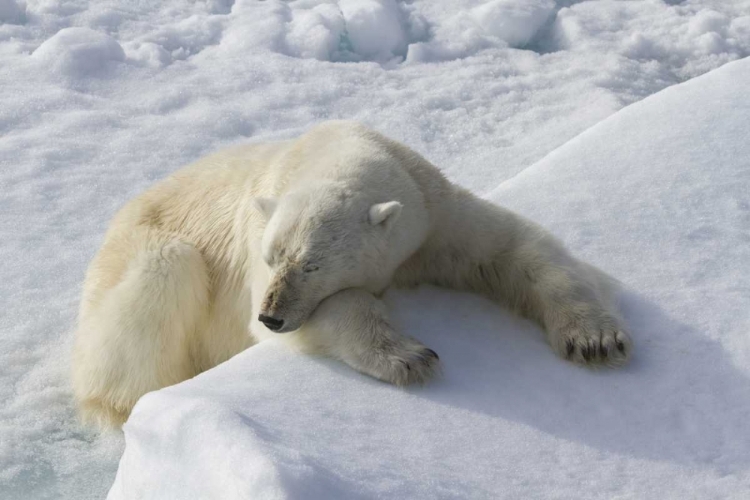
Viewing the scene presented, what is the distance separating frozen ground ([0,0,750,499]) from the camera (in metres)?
3.34

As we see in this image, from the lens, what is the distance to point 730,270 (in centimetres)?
347

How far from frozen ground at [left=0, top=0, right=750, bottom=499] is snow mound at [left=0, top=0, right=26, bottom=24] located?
0.01 meters

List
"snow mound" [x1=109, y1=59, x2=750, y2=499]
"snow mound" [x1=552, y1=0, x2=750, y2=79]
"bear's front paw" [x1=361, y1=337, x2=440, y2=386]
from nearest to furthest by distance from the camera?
"snow mound" [x1=109, y1=59, x2=750, y2=499]
"bear's front paw" [x1=361, y1=337, x2=440, y2=386]
"snow mound" [x1=552, y1=0, x2=750, y2=79]

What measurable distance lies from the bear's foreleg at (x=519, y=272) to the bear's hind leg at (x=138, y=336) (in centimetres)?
90

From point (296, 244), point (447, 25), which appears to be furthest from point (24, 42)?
point (296, 244)

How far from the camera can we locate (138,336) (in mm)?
3840

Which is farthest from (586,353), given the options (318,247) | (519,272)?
(318,247)

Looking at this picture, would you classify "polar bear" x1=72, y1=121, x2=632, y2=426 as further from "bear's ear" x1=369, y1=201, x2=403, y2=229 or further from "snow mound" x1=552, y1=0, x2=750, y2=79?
"snow mound" x1=552, y1=0, x2=750, y2=79

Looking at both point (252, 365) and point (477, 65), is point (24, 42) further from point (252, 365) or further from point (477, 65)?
point (252, 365)

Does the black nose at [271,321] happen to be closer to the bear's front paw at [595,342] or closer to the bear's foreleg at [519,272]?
the bear's foreleg at [519,272]

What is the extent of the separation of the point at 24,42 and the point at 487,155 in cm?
372

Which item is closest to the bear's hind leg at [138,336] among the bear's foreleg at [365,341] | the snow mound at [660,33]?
the bear's foreleg at [365,341]

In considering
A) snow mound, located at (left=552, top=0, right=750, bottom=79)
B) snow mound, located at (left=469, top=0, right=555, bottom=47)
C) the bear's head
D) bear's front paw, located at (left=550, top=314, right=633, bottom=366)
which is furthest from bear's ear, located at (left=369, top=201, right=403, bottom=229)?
snow mound, located at (left=469, top=0, right=555, bottom=47)

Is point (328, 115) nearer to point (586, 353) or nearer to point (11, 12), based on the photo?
point (11, 12)
